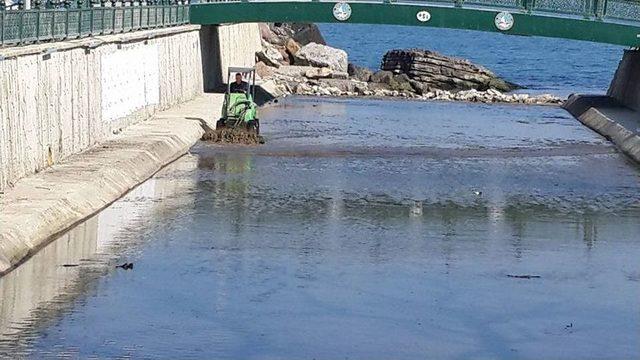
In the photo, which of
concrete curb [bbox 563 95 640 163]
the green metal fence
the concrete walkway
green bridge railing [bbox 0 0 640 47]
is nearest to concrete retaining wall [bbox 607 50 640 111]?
concrete curb [bbox 563 95 640 163]

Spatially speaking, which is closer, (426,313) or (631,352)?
(631,352)

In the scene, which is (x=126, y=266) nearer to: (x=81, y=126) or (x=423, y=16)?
(x=81, y=126)

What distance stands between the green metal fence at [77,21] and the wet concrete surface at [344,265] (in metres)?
3.90

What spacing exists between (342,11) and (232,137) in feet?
46.8

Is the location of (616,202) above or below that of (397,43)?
above

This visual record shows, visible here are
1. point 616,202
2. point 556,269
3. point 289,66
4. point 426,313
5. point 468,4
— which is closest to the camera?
point 426,313

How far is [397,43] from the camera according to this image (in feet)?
582

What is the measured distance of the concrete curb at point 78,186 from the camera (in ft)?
79.5

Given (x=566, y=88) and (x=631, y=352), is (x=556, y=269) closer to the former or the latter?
(x=631, y=352)

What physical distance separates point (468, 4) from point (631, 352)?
39958mm

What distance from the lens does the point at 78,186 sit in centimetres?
2931

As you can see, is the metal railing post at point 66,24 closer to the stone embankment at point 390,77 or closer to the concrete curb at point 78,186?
the concrete curb at point 78,186

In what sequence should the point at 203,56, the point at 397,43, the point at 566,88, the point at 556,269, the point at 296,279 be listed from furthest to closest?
the point at 397,43 < the point at 566,88 < the point at 203,56 < the point at 556,269 < the point at 296,279

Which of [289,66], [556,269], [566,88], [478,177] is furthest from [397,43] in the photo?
[556,269]
